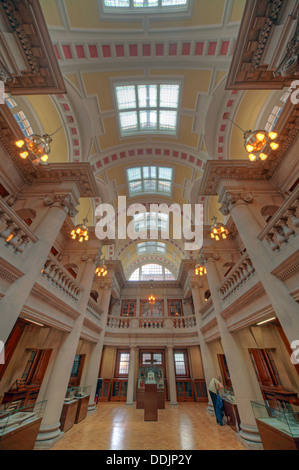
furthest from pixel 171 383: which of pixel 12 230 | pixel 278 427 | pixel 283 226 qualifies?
pixel 12 230

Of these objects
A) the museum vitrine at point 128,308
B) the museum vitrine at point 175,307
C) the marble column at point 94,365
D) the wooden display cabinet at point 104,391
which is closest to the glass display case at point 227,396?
the marble column at point 94,365

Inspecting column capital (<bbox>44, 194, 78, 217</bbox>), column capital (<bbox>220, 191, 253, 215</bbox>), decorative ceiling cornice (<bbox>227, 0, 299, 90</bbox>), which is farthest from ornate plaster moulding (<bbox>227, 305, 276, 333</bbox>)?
column capital (<bbox>44, 194, 78, 217</bbox>)

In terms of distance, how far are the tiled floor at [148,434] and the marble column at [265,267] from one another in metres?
3.97

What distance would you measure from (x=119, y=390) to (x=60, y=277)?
9896 millimetres

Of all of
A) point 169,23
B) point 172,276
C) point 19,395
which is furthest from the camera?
point 172,276

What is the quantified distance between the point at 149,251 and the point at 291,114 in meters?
16.3

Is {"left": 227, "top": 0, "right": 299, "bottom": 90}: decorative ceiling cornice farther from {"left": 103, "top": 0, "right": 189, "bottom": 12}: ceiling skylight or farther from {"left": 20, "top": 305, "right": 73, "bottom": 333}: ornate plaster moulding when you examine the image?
{"left": 20, "top": 305, "right": 73, "bottom": 333}: ornate plaster moulding

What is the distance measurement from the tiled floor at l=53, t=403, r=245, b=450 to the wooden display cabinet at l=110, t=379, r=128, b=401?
160 inches

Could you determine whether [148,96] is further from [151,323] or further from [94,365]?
[94,365]

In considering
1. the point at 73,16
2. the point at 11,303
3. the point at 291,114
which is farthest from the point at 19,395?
the point at 73,16

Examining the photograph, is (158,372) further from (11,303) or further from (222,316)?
(11,303)

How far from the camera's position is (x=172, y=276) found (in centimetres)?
1931

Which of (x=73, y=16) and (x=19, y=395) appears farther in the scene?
(x=19, y=395)

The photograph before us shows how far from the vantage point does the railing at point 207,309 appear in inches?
358
